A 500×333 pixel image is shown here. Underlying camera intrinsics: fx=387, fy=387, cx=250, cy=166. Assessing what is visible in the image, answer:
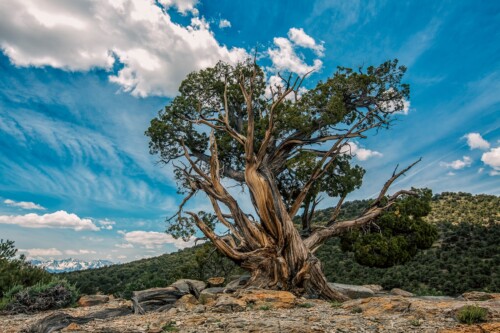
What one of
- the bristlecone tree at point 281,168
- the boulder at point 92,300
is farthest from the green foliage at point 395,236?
the boulder at point 92,300

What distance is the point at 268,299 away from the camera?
32.8 feet

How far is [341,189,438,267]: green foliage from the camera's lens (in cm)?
1573

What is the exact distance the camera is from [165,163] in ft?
59.4

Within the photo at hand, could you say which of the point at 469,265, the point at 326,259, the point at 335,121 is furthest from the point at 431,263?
the point at 335,121

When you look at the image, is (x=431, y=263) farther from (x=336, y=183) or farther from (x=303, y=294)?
(x=303, y=294)

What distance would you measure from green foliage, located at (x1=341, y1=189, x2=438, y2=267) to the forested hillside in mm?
2400

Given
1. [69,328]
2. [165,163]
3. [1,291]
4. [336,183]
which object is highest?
[165,163]

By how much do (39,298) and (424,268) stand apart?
2369 centimetres

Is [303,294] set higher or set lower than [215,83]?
lower

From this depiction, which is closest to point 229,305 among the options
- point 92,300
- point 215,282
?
point 215,282

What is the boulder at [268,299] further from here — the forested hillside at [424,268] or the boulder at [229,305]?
the forested hillside at [424,268]

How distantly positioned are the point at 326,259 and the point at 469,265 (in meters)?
10.1

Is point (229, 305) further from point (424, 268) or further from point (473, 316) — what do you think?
point (424, 268)

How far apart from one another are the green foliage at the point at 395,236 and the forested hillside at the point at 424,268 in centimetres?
240
